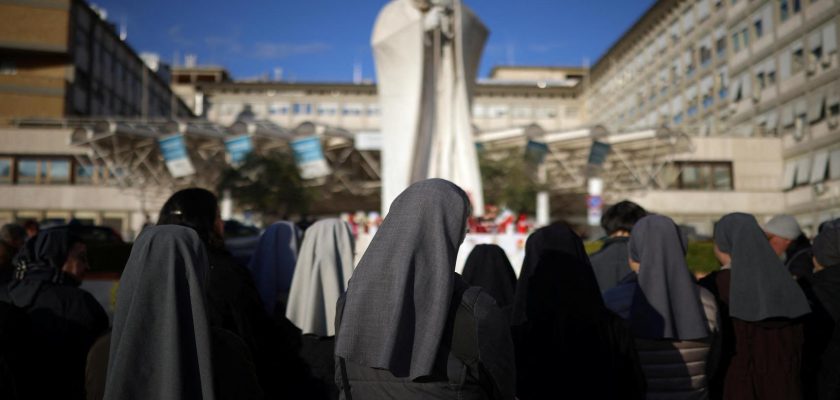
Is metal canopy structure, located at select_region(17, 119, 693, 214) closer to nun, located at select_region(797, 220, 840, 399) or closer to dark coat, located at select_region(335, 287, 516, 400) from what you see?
nun, located at select_region(797, 220, 840, 399)

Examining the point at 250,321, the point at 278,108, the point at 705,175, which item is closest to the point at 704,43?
the point at 705,175

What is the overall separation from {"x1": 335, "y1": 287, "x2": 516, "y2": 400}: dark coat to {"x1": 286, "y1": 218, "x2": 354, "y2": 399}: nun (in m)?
2.37

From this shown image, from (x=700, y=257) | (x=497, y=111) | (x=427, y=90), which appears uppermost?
(x=497, y=111)

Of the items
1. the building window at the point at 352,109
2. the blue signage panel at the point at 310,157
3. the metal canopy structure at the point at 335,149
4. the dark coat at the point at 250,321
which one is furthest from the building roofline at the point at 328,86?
the dark coat at the point at 250,321

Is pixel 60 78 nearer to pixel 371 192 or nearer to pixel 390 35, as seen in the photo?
pixel 371 192

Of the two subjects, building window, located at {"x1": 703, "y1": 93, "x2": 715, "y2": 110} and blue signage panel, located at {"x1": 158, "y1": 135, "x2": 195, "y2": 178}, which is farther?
building window, located at {"x1": 703, "y1": 93, "x2": 715, "y2": 110}

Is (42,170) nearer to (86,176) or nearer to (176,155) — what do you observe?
(86,176)

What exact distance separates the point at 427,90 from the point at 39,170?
32719 mm

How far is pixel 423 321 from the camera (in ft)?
7.91

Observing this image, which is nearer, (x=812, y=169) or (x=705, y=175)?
(x=812, y=169)

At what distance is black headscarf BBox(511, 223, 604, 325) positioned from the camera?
127 inches

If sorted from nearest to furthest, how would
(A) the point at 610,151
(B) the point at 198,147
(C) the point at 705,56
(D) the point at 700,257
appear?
(D) the point at 700,257 → (B) the point at 198,147 → (A) the point at 610,151 → (C) the point at 705,56

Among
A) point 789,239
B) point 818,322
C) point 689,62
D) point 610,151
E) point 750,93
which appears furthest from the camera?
point 689,62

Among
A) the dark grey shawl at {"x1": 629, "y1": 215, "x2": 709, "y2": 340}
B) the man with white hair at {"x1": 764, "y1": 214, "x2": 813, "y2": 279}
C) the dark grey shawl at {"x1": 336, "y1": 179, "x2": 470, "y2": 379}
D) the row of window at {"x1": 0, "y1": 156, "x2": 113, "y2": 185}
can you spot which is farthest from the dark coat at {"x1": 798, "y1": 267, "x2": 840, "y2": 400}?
the row of window at {"x1": 0, "y1": 156, "x2": 113, "y2": 185}
